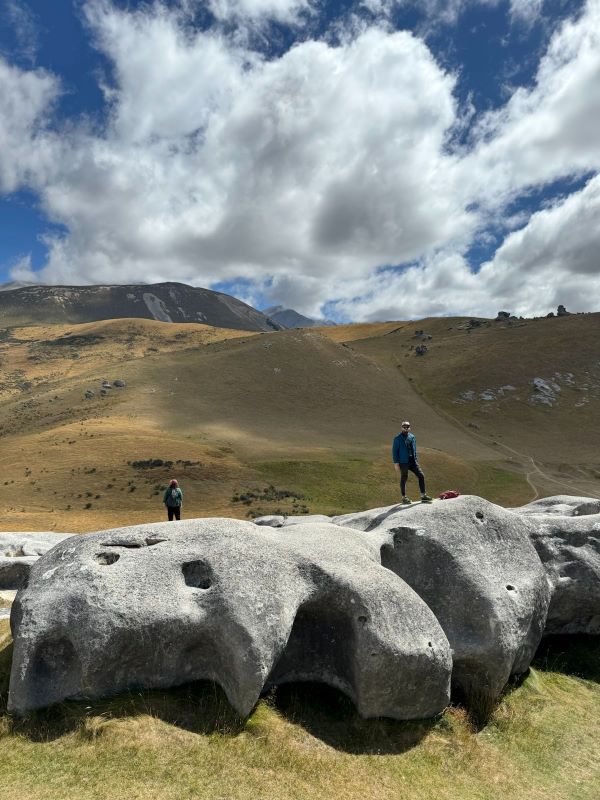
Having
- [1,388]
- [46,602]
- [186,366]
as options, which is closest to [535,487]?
[46,602]

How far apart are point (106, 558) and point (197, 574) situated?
2268 millimetres

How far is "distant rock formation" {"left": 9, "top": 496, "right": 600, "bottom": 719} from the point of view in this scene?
11078mm

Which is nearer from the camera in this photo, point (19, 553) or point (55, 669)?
point (55, 669)

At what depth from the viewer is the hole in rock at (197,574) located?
1234 cm

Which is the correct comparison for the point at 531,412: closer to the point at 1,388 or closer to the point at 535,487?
the point at 535,487

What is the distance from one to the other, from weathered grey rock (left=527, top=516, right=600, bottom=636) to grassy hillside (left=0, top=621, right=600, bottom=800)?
4521mm

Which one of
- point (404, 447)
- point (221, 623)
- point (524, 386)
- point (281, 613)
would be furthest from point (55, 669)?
point (524, 386)

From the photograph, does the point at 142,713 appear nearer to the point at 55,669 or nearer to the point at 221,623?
the point at 55,669

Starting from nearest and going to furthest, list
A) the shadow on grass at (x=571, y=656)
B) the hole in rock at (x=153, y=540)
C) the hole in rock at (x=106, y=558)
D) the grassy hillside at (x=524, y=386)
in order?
the hole in rock at (x=106, y=558), the hole in rock at (x=153, y=540), the shadow on grass at (x=571, y=656), the grassy hillside at (x=524, y=386)

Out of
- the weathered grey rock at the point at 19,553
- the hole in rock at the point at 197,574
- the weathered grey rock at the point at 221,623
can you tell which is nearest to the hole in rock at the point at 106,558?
the weathered grey rock at the point at 221,623

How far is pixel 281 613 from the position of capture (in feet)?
38.7

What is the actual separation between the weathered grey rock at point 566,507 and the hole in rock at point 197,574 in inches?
602

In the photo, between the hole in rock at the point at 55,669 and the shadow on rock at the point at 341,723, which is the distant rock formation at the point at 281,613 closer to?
the hole in rock at the point at 55,669

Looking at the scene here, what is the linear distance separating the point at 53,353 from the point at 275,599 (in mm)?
157479
